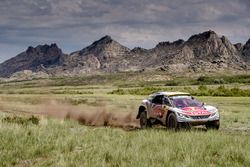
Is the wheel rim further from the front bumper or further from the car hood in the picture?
the car hood

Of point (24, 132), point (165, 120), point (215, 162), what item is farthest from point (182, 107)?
point (215, 162)

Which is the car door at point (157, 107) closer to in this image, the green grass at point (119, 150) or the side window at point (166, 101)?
the side window at point (166, 101)

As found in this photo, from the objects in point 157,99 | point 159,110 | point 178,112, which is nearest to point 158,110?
point 159,110

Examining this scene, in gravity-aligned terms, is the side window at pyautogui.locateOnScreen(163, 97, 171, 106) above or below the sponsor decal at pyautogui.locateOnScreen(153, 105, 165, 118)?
above

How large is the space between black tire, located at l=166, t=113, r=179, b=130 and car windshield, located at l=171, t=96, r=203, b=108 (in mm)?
583

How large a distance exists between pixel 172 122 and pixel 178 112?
0.63 m

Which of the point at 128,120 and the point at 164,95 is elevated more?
the point at 164,95

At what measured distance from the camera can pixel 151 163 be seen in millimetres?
10234

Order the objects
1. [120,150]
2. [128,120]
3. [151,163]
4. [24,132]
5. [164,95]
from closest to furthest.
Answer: [151,163]
[120,150]
[24,132]
[164,95]
[128,120]

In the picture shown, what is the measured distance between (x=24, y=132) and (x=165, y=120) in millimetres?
6531

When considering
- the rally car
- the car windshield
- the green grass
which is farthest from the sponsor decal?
the green grass

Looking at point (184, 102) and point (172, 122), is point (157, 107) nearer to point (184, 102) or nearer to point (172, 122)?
point (184, 102)

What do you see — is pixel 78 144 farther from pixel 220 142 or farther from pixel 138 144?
pixel 220 142

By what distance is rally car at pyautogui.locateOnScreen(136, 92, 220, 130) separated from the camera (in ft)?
59.8
